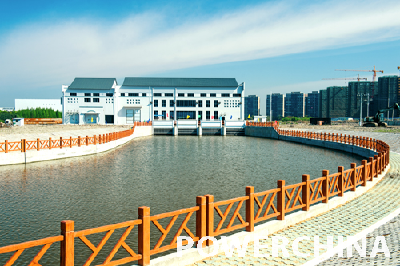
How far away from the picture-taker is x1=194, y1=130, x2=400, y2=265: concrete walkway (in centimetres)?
749

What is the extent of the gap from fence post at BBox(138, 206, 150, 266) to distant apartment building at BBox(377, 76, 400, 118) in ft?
554

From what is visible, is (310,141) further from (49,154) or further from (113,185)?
(113,185)

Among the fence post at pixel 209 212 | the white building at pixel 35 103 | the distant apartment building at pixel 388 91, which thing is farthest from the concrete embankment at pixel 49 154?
the distant apartment building at pixel 388 91

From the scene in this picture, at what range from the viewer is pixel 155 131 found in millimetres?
69438

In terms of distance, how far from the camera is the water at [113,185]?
1208 cm

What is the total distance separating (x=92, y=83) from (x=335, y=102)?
454ft

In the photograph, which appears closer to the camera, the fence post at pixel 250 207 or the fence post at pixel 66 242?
the fence post at pixel 66 242

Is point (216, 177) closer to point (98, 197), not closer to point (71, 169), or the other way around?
point (98, 197)

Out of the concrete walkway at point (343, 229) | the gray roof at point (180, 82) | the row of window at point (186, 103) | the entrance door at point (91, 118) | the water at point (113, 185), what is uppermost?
the gray roof at point (180, 82)

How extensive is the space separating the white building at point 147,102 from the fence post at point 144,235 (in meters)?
72.8

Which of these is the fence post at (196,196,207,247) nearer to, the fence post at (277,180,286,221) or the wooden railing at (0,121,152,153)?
the fence post at (277,180,286,221)

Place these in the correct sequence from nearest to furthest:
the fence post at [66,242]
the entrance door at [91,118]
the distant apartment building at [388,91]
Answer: the fence post at [66,242] → the entrance door at [91,118] → the distant apartment building at [388,91]

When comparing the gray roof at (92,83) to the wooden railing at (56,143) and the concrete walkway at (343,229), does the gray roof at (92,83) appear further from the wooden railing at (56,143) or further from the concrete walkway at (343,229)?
the concrete walkway at (343,229)

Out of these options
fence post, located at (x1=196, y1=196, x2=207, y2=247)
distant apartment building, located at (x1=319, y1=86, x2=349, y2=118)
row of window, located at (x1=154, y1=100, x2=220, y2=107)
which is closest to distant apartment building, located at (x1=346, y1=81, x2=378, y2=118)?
distant apartment building, located at (x1=319, y1=86, x2=349, y2=118)
